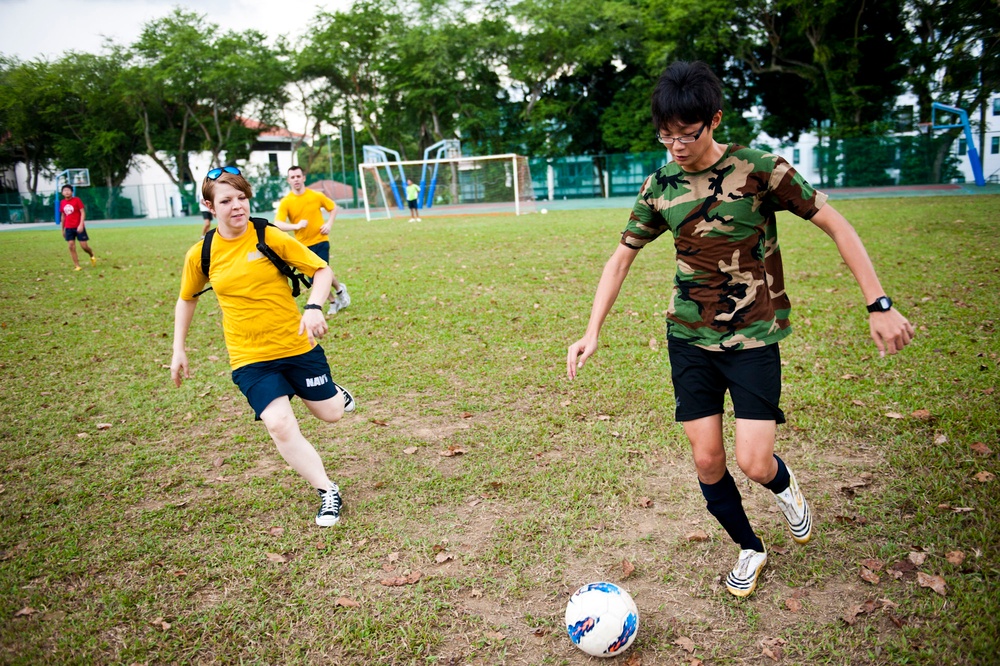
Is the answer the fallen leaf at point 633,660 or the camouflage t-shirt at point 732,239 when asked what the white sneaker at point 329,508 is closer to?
the fallen leaf at point 633,660

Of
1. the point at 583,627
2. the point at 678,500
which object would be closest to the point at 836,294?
the point at 678,500

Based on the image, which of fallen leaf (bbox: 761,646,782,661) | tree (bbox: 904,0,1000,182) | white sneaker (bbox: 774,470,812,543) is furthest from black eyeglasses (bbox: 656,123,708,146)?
tree (bbox: 904,0,1000,182)

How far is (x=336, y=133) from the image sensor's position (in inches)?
2126

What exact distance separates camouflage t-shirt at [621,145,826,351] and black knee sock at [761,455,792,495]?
2.25 ft

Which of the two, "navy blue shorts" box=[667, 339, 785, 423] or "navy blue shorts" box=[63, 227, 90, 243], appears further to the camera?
"navy blue shorts" box=[63, 227, 90, 243]

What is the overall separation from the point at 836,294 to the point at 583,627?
7989 mm

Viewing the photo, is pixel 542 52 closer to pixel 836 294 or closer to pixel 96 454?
pixel 836 294

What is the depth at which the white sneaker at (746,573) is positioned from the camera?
133 inches

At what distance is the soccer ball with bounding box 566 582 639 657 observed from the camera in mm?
3010

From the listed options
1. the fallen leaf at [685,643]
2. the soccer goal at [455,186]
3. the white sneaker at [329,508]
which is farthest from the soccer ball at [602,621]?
the soccer goal at [455,186]

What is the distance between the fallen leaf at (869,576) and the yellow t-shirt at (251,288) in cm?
323

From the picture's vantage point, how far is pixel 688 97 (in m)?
2.85

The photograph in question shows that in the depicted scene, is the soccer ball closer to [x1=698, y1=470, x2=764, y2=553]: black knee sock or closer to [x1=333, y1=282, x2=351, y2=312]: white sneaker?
[x1=698, y1=470, x2=764, y2=553]: black knee sock

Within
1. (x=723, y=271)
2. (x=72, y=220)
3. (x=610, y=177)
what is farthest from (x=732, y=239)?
(x=610, y=177)
